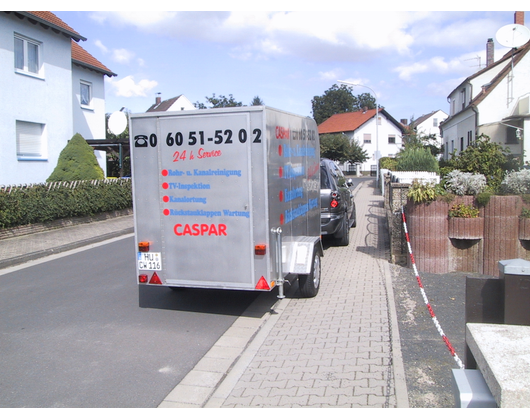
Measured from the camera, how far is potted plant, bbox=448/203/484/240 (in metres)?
8.17

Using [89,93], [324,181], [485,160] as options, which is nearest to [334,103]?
[89,93]

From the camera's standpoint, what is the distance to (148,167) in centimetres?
626

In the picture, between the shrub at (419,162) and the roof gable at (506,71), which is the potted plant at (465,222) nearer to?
the shrub at (419,162)

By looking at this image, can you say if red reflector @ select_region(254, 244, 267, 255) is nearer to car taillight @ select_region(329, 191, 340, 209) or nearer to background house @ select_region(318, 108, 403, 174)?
car taillight @ select_region(329, 191, 340, 209)

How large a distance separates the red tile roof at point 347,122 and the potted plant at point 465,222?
193 feet

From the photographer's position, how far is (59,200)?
47.0 ft

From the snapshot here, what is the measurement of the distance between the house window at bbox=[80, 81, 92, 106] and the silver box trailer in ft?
58.0

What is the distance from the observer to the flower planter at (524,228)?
796 cm

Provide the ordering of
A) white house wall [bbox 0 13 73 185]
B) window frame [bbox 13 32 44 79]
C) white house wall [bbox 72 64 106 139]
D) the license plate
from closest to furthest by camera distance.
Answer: the license plate < white house wall [bbox 0 13 73 185] < window frame [bbox 13 32 44 79] < white house wall [bbox 72 64 106 139]

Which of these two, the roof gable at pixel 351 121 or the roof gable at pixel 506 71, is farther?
the roof gable at pixel 351 121

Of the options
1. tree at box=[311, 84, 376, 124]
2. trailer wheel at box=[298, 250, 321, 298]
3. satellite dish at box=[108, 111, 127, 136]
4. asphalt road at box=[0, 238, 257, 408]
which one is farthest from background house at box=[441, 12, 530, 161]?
tree at box=[311, 84, 376, 124]

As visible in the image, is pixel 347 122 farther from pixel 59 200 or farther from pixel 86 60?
pixel 59 200

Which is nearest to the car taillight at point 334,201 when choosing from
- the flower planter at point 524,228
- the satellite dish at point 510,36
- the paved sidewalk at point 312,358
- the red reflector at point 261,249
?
the paved sidewalk at point 312,358
